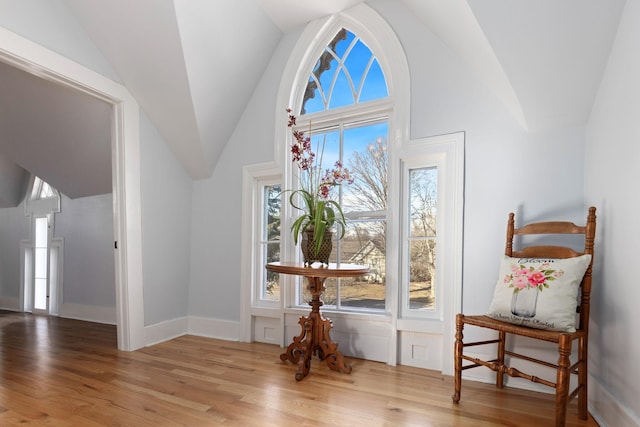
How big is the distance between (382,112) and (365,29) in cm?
65

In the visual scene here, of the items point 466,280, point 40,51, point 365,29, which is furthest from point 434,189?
point 40,51

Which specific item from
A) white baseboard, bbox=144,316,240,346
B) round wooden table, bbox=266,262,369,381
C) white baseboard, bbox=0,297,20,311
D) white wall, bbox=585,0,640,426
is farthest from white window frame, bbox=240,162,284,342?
white baseboard, bbox=0,297,20,311

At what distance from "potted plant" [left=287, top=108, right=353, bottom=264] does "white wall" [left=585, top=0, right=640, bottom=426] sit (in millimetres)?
1458

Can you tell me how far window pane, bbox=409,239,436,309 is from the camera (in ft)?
8.45

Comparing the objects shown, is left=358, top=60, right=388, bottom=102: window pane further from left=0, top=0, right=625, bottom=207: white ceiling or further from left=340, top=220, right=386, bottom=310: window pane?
left=340, top=220, right=386, bottom=310: window pane

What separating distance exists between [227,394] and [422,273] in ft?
4.84

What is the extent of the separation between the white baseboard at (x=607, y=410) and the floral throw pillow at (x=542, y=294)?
1.16 ft

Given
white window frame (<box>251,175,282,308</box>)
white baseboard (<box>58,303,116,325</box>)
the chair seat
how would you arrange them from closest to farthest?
the chair seat → white window frame (<box>251,175,282,308</box>) → white baseboard (<box>58,303,116,325</box>)

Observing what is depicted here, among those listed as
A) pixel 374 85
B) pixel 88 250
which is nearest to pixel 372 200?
pixel 374 85

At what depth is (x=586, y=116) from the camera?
205cm

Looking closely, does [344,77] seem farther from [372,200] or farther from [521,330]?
[521,330]

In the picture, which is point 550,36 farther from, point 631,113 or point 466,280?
point 466,280

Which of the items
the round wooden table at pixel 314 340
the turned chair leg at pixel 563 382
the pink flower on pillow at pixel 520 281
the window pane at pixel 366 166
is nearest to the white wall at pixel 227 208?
the window pane at pixel 366 166

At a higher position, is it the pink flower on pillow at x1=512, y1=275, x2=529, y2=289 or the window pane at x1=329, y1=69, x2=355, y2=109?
the window pane at x1=329, y1=69, x2=355, y2=109
